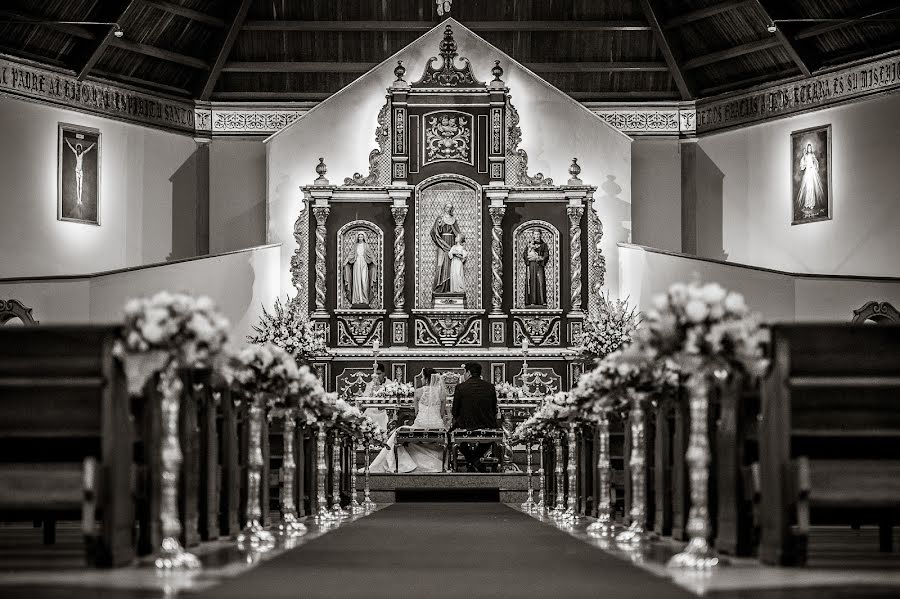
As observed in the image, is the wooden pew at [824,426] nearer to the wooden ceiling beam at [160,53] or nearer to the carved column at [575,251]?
the carved column at [575,251]

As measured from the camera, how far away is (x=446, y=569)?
7641 mm

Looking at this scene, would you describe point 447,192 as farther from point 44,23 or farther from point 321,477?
point 321,477

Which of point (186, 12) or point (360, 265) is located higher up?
point (186, 12)

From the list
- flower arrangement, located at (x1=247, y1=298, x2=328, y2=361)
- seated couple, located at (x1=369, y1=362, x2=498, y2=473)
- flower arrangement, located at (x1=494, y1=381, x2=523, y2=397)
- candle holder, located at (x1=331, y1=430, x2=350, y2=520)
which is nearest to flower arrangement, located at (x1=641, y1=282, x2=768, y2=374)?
candle holder, located at (x1=331, y1=430, x2=350, y2=520)

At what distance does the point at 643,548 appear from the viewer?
370 inches

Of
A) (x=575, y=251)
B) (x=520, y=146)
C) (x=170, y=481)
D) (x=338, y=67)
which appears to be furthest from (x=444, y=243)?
(x=170, y=481)

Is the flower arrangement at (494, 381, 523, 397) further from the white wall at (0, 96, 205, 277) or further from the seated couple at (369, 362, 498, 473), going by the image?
the white wall at (0, 96, 205, 277)

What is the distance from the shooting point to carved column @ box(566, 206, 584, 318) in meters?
24.2

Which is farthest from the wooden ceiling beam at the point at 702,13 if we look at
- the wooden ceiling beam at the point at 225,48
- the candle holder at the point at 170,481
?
the candle holder at the point at 170,481

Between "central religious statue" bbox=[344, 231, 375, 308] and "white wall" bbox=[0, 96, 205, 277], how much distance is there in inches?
125

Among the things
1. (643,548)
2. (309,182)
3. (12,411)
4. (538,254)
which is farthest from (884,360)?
(309,182)

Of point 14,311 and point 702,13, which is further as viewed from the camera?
point 702,13

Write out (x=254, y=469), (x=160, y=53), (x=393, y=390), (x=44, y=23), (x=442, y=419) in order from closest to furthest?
1. (x=254, y=469)
2. (x=442, y=419)
3. (x=44, y=23)
4. (x=393, y=390)
5. (x=160, y=53)

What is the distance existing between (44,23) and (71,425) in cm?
1570
